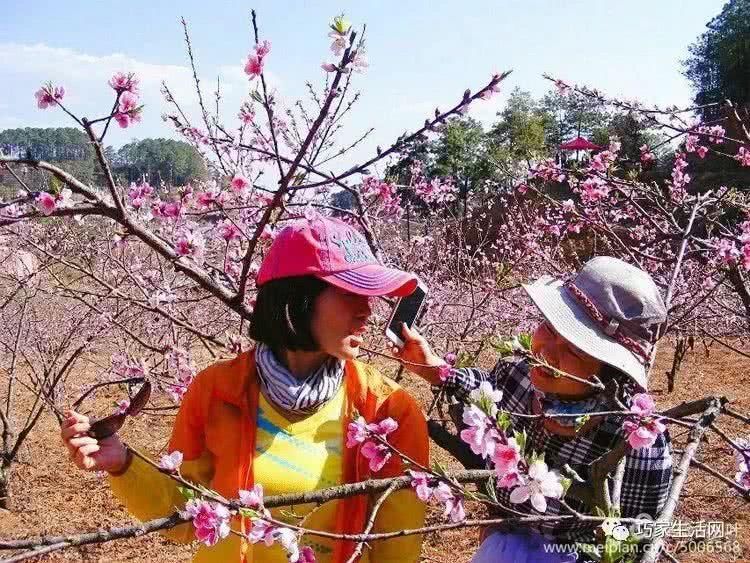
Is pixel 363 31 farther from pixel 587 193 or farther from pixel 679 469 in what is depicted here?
pixel 587 193

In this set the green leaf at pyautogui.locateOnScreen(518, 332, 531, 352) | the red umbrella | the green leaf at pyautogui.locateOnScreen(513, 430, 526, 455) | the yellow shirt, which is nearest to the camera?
the green leaf at pyautogui.locateOnScreen(513, 430, 526, 455)

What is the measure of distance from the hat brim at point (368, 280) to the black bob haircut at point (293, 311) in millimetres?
Answer: 52

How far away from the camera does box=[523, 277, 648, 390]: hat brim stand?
1343 millimetres

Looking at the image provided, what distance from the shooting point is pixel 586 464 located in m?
1.43

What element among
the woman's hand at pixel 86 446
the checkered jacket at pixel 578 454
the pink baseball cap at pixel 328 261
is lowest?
the woman's hand at pixel 86 446

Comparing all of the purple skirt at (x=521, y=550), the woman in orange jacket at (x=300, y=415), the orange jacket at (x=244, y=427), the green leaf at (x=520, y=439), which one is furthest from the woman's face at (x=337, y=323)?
the purple skirt at (x=521, y=550)

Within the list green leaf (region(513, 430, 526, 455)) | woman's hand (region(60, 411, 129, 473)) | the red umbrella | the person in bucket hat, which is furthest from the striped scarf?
the red umbrella

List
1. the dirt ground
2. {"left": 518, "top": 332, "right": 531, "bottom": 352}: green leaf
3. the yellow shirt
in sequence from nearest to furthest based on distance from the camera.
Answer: {"left": 518, "top": 332, "right": 531, "bottom": 352}: green leaf
the yellow shirt
the dirt ground

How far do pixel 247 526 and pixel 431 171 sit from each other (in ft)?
102

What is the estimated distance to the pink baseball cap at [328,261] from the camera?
1.43m

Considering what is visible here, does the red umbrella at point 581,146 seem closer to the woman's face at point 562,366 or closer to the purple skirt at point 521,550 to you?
the woman's face at point 562,366

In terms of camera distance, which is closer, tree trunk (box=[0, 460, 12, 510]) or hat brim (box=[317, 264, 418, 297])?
hat brim (box=[317, 264, 418, 297])

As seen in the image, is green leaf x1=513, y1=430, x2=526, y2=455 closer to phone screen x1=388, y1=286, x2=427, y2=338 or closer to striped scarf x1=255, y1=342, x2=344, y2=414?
striped scarf x1=255, y1=342, x2=344, y2=414

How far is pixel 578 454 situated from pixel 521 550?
28 cm
